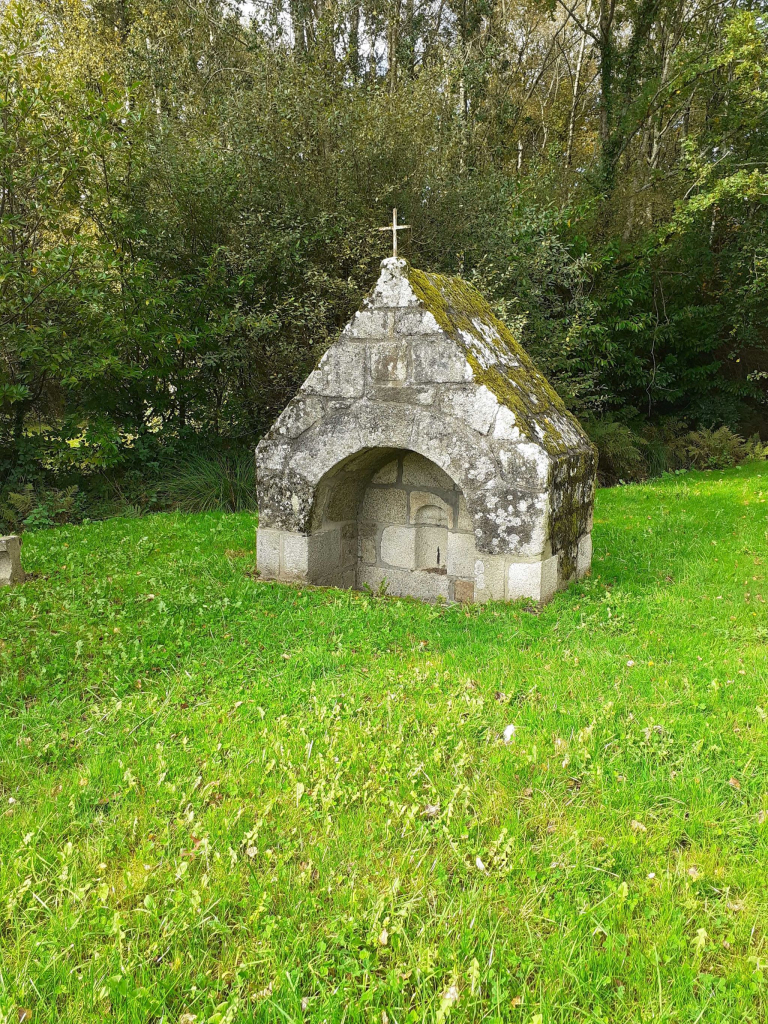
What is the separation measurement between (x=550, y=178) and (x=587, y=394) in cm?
464

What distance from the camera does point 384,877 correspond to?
2203mm

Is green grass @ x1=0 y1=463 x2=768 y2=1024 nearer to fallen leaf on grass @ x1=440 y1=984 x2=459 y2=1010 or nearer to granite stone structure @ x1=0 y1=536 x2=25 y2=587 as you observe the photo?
fallen leaf on grass @ x1=440 y1=984 x2=459 y2=1010

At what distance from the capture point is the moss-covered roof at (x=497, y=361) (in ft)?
15.0

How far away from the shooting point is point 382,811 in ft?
8.22

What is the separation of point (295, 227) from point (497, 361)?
6600 mm

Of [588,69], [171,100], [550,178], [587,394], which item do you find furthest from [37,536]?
[588,69]

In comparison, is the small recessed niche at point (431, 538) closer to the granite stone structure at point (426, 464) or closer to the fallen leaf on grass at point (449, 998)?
the granite stone structure at point (426, 464)

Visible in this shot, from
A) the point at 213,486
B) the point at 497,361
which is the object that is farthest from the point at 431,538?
the point at 213,486

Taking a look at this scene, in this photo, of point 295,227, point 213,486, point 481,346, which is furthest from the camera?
point 295,227

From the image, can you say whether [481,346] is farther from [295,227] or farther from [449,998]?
[295,227]

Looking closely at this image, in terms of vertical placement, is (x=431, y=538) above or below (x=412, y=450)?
below

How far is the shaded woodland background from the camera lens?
28.8 ft

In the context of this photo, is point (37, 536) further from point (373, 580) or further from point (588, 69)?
point (588, 69)

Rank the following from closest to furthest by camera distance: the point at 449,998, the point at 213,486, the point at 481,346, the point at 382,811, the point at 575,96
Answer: the point at 449,998 < the point at 382,811 < the point at 481,346 < the point at 213,486 < the point at 575,96
